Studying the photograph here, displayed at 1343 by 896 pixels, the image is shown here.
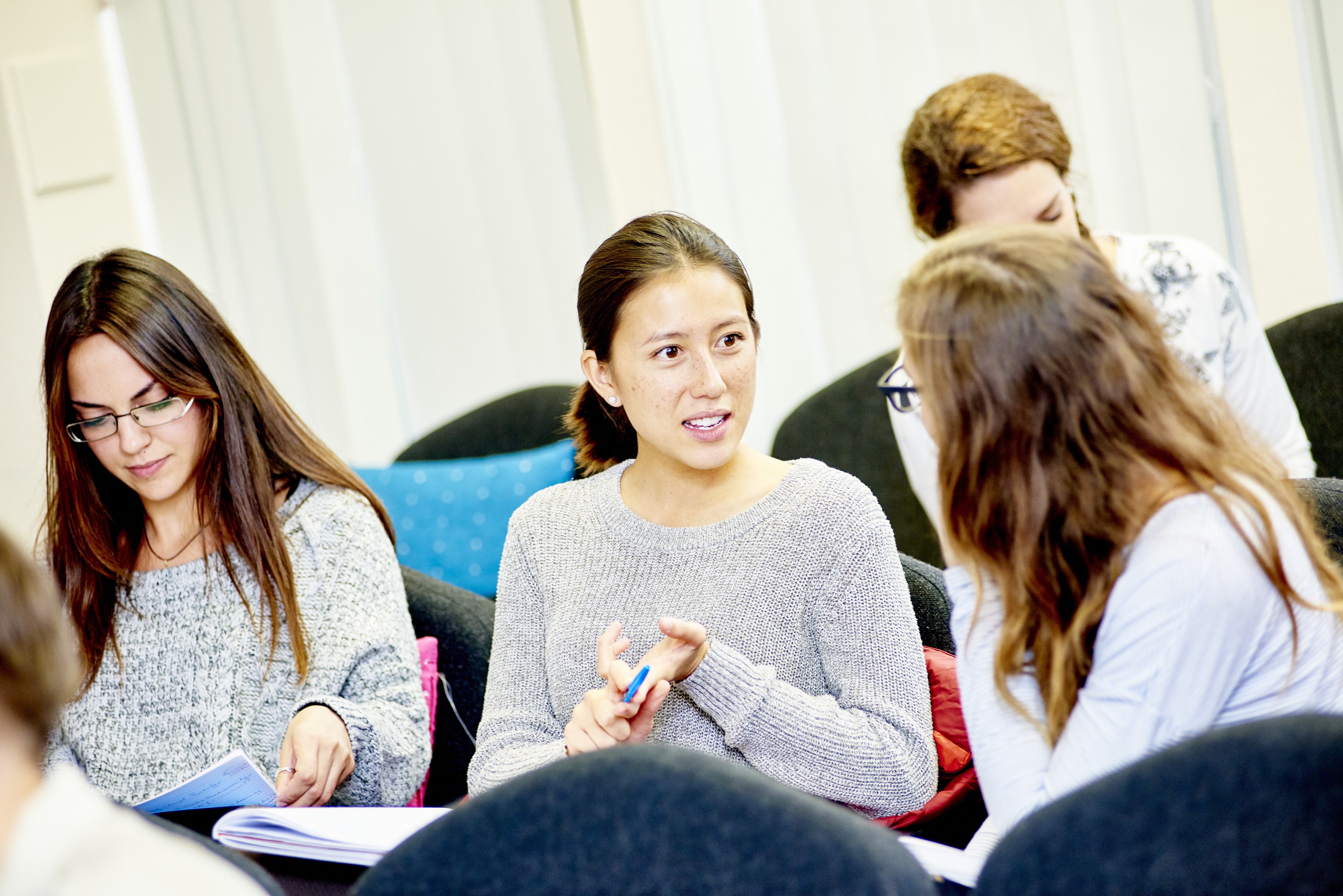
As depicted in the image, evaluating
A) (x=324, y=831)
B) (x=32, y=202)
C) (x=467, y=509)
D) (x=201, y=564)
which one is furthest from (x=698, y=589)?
(x=32, y=202)

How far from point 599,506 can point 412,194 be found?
1.99 metres

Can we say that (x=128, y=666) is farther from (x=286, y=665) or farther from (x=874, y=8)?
(x=874, y=8)

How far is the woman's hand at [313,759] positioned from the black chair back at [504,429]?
122 centimetres

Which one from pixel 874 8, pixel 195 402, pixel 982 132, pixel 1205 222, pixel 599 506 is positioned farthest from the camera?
pixel 874 8

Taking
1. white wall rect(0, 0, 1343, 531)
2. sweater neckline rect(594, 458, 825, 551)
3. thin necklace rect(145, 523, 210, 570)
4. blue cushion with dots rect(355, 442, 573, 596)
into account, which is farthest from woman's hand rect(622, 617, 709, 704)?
white wall rect(0, 0, 1343, 531)

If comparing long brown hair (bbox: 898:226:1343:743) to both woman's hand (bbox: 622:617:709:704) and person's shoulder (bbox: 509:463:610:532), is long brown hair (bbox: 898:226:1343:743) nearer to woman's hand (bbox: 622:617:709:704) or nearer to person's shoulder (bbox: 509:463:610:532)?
woman's hand (bbox: 622:617:709:704)

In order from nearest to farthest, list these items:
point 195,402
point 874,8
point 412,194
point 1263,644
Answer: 1. point 1263,644
2. point 195,402
3. point 874,8
4. point 412,194

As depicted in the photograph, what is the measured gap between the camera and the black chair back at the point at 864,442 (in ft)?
7.90

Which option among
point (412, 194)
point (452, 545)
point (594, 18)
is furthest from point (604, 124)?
point (452, 545)

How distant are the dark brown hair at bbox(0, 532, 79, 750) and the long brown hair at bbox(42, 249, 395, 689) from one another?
92 centimetres

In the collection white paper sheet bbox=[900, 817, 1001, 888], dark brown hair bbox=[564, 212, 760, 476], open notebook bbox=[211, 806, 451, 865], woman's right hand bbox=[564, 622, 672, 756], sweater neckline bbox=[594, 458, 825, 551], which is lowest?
white paper sheet bbox=[900, 817, 1001, 888]

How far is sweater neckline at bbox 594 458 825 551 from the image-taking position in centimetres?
153

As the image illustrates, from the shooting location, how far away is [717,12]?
2.91 metres

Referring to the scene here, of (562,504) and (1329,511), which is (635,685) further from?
(1329,511)
